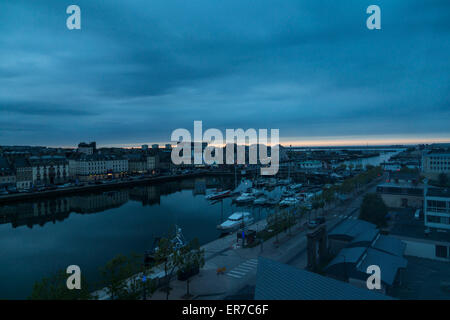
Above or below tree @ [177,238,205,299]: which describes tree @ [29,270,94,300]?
above

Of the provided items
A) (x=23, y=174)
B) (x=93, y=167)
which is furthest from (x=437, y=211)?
(x=93, y=167)

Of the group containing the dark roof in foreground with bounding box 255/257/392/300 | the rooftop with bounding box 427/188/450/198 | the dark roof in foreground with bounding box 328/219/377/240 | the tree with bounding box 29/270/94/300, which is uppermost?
the rooftop with bounding box 427/188/450/198

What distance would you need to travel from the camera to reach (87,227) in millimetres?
17641

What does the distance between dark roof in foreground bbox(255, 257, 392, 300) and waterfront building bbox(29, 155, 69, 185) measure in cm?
3597

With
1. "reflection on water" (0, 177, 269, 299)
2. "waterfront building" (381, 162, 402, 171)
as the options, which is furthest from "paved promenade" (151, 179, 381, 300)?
"waterfront building" (381, 162, 402, 171)

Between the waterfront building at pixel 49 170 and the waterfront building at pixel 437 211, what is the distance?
36.4 meters

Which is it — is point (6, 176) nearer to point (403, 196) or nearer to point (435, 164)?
point (403, 196)

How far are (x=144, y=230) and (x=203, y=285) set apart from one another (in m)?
9.42

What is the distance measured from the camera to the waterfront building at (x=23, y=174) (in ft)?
102

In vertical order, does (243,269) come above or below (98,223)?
above

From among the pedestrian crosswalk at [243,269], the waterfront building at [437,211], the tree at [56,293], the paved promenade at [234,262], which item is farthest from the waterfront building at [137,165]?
the tree at [56,293]

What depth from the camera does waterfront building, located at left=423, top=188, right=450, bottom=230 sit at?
1203 cm

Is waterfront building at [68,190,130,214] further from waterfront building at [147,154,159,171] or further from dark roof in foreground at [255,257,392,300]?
dark roof in foreground at [255,257,392,300]

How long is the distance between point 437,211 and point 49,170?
3885 centimetres
